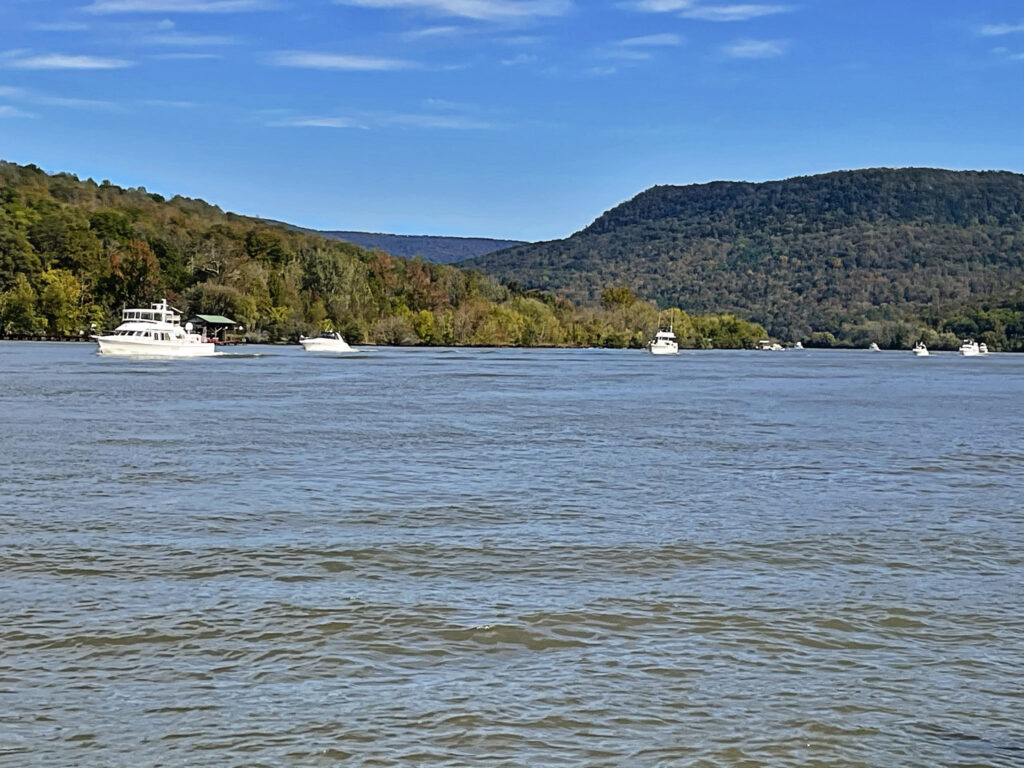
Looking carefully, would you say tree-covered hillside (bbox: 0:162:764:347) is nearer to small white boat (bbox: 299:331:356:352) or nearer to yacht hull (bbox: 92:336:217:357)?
small white boat (bbox: 299:331:356:352)

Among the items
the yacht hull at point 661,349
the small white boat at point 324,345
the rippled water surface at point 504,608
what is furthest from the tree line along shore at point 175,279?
the rippled water surface at point 504,608

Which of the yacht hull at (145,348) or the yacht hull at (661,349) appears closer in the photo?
the yacht hull at (145,348)

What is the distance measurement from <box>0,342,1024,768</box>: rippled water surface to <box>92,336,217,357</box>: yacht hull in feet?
253

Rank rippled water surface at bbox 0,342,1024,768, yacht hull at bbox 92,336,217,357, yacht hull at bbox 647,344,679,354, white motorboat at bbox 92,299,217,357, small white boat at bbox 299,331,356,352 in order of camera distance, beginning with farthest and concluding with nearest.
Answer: yacht hull at bbox 647,344,679,354
small white boat at bbox 299,331,356,352
white motorboat at bbox 92,299,217,357
yacht hull at bbox 92,336,217,357
rippled water surface at bbox 0,342,1024,768

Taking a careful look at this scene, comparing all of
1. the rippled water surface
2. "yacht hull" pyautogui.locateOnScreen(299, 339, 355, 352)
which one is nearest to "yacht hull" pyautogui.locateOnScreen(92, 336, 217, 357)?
"yacht hull" pyautogui.locateOnScreen(299, 339, 355, 352)

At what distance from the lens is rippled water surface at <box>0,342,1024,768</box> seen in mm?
7949

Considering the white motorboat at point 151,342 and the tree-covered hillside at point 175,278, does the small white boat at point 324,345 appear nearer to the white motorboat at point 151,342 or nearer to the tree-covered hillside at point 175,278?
the tree-covered hillside at point 175,278

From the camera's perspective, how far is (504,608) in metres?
11.3

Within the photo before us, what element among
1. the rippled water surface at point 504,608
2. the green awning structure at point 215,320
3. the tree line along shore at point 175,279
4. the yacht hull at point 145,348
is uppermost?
the tree line along shore at point 175,279

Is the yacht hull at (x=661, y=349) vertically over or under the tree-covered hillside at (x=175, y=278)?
under

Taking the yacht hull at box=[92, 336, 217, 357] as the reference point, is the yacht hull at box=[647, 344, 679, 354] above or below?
below

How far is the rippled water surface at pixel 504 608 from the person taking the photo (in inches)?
313

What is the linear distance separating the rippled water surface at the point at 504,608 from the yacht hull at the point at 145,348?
7704 centimetres

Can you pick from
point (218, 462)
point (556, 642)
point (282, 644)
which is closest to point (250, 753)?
point (282, 644)
